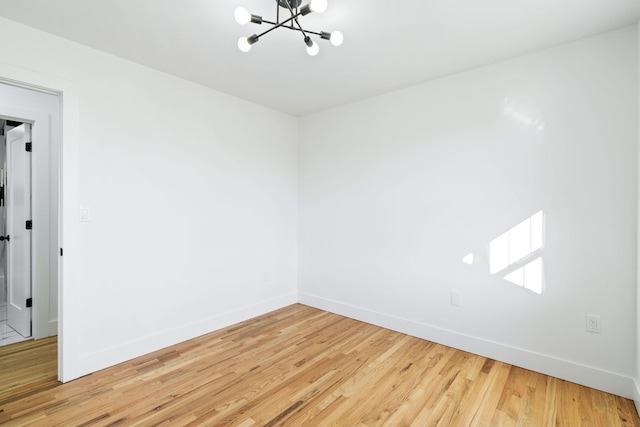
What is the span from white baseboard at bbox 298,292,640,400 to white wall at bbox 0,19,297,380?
1317 mm

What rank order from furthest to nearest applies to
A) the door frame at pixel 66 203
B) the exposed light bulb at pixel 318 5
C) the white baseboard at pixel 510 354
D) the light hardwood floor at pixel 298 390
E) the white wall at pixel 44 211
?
the white wall at pixel 44 211, the door frame at pixel 66 203, the white baseboard at pixel 510 354, the light hardwood floor at pixel 298 390, the exposed light bulb at pixel 318 5

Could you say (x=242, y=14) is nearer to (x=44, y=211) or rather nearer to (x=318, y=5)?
(x=318, y=5)

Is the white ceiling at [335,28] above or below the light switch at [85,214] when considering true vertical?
above

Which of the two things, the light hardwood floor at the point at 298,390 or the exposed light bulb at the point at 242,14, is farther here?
the light hardwood floor at the point at 298,390

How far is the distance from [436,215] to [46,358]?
3739 millimetres

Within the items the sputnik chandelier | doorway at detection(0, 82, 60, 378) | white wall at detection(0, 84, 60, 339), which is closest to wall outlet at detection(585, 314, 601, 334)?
the sputnik chandelier

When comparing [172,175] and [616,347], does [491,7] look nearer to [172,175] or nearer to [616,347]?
[616,347]

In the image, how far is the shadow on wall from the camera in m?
2.50

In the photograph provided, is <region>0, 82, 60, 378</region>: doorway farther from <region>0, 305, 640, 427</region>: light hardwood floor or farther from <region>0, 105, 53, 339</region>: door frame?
<region>0, 305, 640, 427</region>: light hardwood floor

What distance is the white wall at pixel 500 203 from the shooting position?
7.30 ft

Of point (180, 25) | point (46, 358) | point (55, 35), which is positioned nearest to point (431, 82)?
point (180, 25)

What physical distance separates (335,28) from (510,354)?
2.93 meters

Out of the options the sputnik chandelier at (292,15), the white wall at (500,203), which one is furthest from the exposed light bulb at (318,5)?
the white wall at (500,203)

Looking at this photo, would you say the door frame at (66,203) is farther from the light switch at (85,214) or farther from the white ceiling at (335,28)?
the white ceiling at (335,28)
